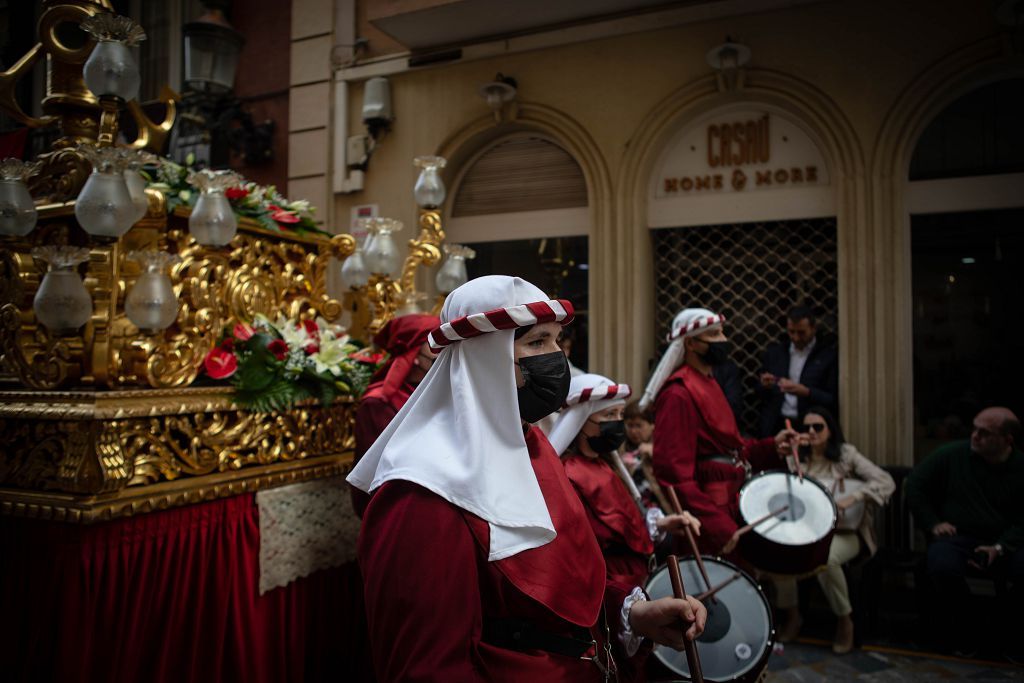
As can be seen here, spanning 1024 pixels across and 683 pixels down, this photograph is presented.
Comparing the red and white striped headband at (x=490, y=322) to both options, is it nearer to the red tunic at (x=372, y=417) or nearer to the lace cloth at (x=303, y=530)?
the red tunic at (x=372, y=417)

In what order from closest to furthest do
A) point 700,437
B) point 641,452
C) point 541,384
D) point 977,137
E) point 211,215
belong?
point 541,384
point 211,215
point 700,437
point 641,452
point 977,137

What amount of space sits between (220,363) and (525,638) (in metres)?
2.34

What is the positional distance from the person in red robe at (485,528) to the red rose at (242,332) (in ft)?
6.13

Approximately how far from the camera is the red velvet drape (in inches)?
107

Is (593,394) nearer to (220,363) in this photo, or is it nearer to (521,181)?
(220,363)

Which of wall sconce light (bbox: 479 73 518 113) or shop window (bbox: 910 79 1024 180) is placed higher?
wall sconce light (bbox: 479 73 518 113)

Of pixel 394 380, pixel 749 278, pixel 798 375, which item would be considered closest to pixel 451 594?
pixel 394 380

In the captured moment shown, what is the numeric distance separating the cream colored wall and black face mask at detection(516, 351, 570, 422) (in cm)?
469

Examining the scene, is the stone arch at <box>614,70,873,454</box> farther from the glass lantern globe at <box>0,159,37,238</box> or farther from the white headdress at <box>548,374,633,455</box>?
the glass lantern globe at <box>0,159,37,238</box>

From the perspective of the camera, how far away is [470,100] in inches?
290

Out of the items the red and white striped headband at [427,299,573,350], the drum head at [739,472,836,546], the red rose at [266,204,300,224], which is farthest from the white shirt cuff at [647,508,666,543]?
the red rose at [266,204,300,224]

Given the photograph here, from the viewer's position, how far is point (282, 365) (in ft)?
11.7

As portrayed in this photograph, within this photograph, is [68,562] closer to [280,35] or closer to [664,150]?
[664,150]

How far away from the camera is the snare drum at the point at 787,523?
396cm
